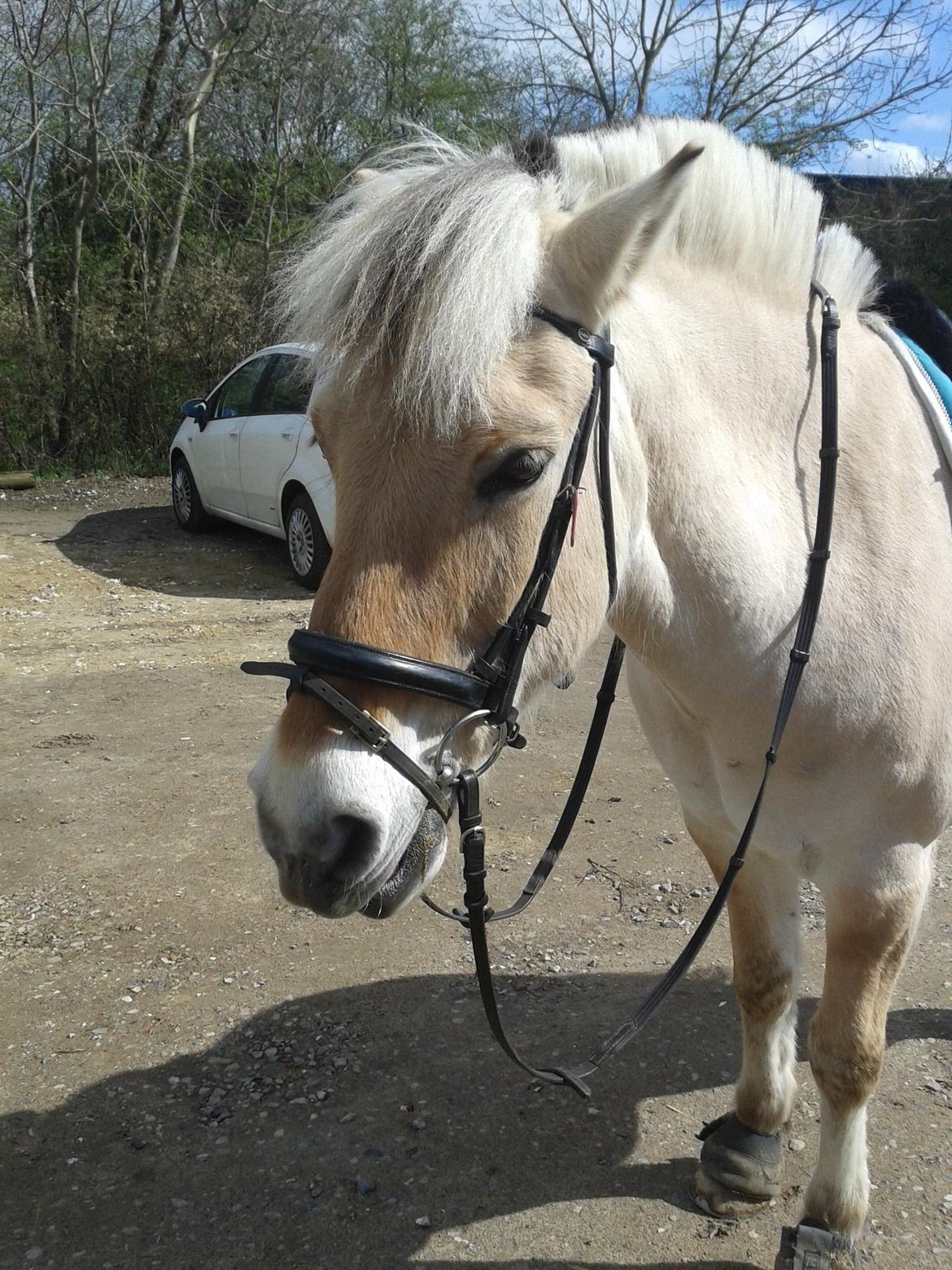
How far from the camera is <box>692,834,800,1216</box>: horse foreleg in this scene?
7.72 feet

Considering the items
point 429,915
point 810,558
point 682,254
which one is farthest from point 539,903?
point 682,254

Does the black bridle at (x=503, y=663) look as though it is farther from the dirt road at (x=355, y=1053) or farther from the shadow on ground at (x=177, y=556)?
the shadow on ground at (x=177, y=556)

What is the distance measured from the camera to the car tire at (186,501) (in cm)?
998

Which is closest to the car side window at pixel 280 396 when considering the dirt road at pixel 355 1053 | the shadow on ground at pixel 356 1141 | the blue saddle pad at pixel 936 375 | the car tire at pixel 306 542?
the car tire at pixel 306 542

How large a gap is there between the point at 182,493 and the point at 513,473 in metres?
9.30

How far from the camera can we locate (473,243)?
1.49 metres

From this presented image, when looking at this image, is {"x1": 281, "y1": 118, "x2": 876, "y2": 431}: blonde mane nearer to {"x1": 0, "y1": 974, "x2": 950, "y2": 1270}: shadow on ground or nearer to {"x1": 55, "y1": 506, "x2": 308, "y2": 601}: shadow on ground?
{"x1": 0, "y1": 974, "x2": 950, "y2": 1270}: shadow on ground

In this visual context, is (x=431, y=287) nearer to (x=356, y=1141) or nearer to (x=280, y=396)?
(x=356, y=1141)

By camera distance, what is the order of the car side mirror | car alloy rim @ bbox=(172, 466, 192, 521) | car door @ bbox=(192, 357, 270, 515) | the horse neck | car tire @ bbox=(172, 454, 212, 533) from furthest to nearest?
car alloy rim @ bbox=(172, 466, 192, 521), car tire @ bbox=(172, 454, 212, 533), car door @ bbox=(192, 357, 270, 515), the car side mirror, the horse neck

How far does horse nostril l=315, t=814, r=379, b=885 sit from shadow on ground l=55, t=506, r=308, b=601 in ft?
21.7

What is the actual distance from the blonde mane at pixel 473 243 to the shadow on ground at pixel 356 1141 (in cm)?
190

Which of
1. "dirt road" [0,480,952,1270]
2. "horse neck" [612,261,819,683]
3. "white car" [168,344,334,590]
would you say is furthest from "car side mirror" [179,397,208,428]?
"horse neck" [612,261,819,683]

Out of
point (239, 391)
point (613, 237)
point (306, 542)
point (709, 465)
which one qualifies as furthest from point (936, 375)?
point (239, 391)

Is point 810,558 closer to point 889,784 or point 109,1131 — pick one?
point 889,784
